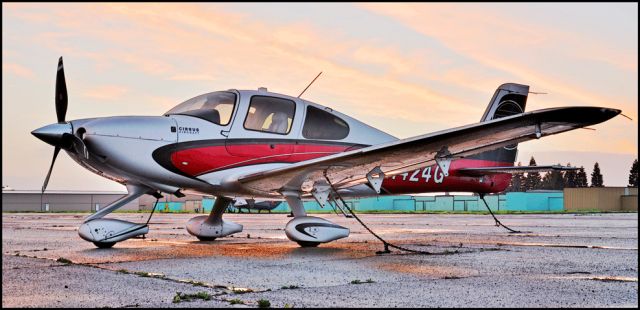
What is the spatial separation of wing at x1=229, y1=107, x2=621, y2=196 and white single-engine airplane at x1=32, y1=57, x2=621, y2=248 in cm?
2

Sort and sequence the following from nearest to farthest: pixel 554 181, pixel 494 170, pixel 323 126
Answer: pixel 323 126 → pixel 494 170 → pixel 554 181

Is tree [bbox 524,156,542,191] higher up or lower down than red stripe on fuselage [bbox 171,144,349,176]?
higher up

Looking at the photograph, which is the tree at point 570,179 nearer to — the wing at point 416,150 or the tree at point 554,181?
the tree at point 554,181

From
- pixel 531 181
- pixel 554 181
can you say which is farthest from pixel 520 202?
pixel 554 181

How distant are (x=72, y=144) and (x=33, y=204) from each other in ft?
262

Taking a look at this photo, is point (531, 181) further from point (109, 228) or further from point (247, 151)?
point (109, 228)

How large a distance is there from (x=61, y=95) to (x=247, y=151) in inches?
103

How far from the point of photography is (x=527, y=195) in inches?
2148

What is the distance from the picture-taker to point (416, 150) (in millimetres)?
7957

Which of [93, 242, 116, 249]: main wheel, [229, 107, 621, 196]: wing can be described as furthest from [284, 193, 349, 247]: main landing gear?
[93, 242, 116, 249]: main wheel

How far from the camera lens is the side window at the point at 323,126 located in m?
9.77

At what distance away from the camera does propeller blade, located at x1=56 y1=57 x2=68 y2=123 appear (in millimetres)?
8688

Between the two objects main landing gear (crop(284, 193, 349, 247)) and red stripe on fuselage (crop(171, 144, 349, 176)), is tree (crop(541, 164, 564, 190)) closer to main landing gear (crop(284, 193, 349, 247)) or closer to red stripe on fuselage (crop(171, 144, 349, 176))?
red stripe on fuselage (crop(171, 144, 349, 176))

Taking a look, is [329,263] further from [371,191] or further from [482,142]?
[371,191]
